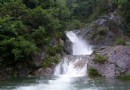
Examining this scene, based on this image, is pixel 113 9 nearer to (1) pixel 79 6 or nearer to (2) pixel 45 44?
(1) pixel 79 6

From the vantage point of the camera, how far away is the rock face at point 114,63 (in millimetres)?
22094

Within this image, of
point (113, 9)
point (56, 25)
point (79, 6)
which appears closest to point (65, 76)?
point (56, 25)

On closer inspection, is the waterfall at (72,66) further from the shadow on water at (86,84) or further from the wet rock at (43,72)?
the shadow on water at (86,84)

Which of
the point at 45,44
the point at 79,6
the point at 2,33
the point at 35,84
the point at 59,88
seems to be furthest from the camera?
the point at 79,6

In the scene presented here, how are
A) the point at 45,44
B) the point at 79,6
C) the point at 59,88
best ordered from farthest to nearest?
the point at 79,6 → the point at 45,44 → the point at 59,88

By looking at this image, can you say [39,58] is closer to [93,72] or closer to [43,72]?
[43,72]

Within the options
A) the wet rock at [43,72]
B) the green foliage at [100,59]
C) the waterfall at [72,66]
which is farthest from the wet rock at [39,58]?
the green foliage at [100,59]

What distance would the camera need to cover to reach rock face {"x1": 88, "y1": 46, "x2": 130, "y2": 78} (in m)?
22.1

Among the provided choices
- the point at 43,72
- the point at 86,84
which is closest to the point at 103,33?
the point at 43,72

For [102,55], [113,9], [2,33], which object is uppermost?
[113,9]

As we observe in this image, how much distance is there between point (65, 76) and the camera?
23.8m

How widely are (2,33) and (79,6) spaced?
2611 centimetres

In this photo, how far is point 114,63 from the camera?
22438 millimetres

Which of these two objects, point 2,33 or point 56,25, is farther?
point 56,25
